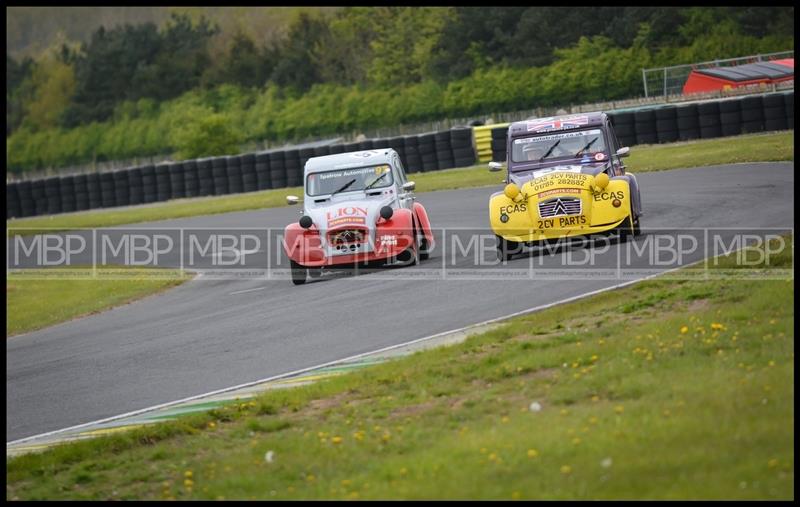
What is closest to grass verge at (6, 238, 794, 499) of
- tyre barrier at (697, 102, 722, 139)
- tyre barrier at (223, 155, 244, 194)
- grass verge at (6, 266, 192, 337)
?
grass verge at (6, 266, 192, 337)

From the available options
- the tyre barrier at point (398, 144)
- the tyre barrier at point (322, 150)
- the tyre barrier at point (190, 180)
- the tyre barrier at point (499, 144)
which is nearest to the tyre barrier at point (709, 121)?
the tyre barrier at point (499, 144)

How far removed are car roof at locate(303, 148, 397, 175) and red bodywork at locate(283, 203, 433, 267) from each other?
114 centimetres

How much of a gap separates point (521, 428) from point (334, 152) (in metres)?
26.6

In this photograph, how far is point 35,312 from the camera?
1892 cm

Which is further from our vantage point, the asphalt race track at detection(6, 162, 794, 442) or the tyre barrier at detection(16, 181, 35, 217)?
the tyre barrier at detection(16, 181, 35, 217)

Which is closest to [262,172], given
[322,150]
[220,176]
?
[220,176]

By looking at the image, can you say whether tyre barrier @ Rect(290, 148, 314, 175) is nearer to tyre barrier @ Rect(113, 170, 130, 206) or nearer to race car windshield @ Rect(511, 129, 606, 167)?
tyre barrier @ Rect(113, 170, 130, 206)

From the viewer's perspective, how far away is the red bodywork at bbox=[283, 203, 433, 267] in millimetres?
15953

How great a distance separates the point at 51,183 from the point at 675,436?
3699cm

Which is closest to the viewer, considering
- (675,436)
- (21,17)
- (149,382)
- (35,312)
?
(675,436)

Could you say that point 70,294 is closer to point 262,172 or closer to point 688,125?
point 262,172

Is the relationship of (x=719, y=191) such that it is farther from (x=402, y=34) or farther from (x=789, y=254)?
(x=402, y=34)

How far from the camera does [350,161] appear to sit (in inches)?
677

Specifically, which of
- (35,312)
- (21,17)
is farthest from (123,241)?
(21,17)
